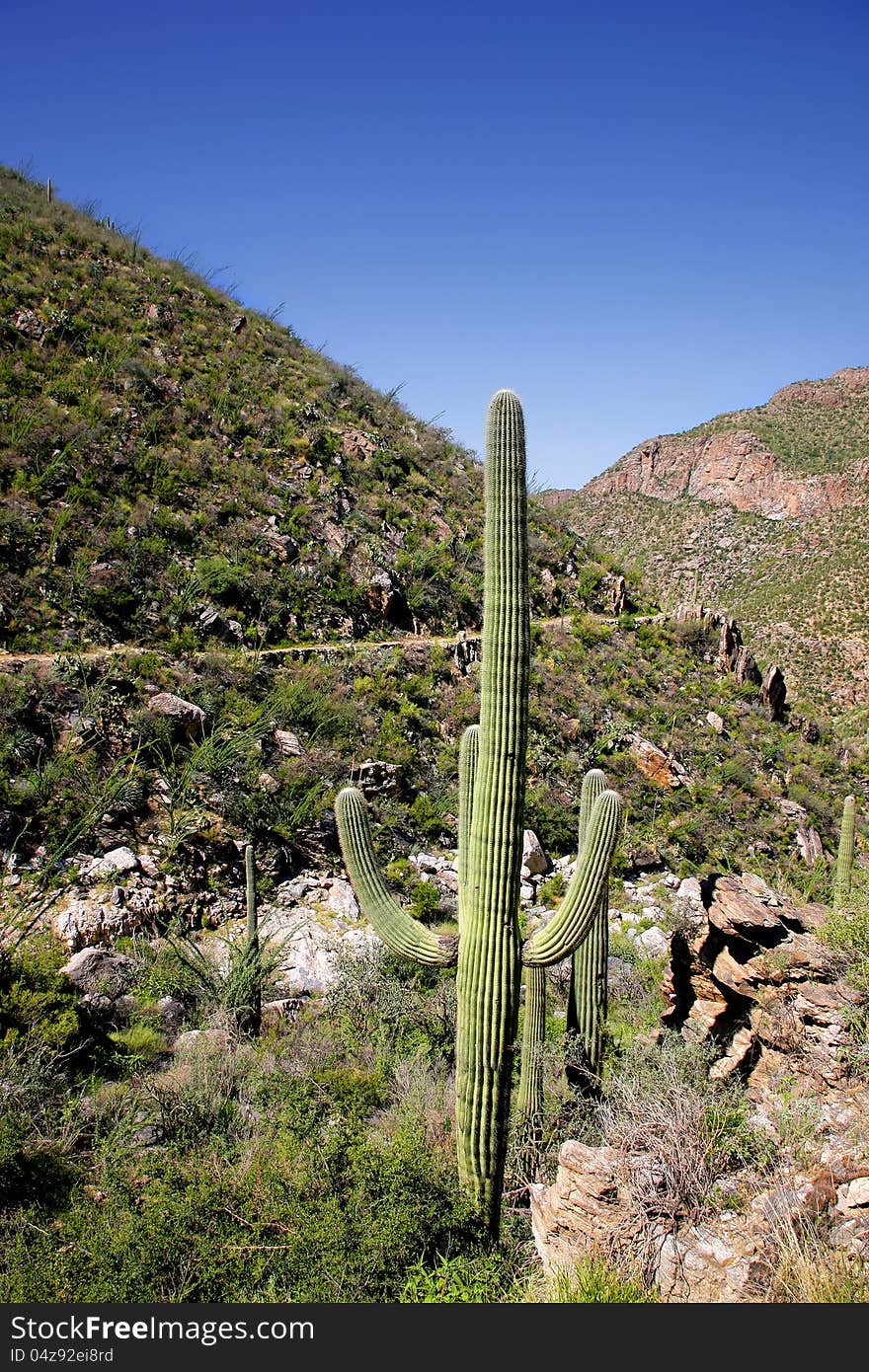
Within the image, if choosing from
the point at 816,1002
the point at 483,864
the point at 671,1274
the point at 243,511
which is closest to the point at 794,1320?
the point at 671,1274

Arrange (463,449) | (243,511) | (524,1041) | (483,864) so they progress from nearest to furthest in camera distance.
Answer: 1. (483,864)
2. (524,1041)
3. (243,511)
4. (463,449)

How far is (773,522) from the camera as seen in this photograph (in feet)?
151

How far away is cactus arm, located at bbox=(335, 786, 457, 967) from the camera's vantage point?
5.60 metres

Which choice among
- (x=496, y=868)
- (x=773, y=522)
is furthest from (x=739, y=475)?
(x=496, y=868)

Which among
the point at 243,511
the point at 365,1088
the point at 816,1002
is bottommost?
the point at 365,1088

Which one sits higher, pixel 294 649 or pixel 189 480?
pixel 189 480

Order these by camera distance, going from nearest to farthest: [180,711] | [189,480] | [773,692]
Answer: [180,711], [189,480], [773,692]

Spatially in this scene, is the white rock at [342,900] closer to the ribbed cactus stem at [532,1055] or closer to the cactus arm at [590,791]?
the ribbed cactus stem at [532,1055]

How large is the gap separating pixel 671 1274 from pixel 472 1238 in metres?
1.42

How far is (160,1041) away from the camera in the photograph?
7.41 m

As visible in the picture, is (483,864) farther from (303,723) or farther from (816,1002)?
(303,723)

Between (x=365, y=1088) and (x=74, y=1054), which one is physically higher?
(x=365, y=1088)

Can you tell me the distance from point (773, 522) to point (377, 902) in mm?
48365

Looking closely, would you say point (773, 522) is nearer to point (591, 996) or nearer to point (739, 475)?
point (739, 475)
